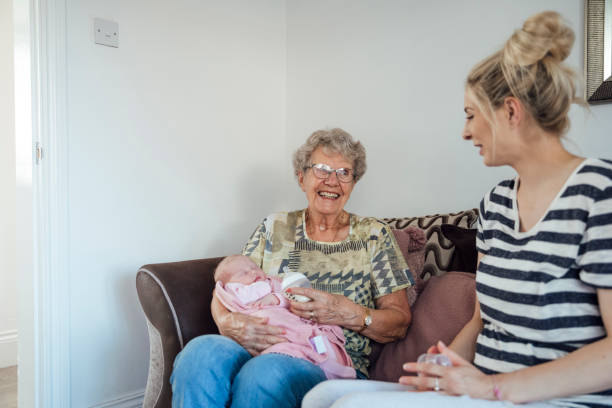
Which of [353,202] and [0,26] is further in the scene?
[0,26]

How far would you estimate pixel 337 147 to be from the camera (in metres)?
1.80

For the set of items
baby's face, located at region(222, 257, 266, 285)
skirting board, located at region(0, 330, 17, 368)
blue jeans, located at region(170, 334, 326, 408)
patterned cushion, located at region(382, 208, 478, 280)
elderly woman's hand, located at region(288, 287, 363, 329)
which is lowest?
skirting board, located at region(0, 330, 17, 368)

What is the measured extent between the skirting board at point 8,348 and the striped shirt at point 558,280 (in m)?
2.94

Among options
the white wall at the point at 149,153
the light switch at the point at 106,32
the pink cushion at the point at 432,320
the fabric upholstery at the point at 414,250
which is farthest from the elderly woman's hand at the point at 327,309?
the light switch at the point at 106,32

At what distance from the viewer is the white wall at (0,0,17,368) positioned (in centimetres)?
291

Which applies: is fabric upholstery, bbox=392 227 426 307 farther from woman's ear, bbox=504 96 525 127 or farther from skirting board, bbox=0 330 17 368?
skirting board, bbox=0 330 17 368

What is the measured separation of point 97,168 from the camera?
2055 millimetres

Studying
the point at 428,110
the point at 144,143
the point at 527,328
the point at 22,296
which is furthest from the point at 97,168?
the point at 527,328

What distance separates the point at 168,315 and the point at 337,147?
2.87ft

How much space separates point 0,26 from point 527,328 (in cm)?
334

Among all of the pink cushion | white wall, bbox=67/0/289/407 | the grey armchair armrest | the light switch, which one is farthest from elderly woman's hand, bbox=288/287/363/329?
the light switch

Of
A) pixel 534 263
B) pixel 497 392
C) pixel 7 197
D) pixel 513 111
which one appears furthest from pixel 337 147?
pixel 7 197

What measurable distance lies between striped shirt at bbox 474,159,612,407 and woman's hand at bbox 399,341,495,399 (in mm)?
116

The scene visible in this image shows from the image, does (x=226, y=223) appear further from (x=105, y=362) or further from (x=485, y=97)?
(x=485, y=97)
